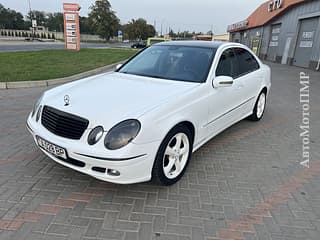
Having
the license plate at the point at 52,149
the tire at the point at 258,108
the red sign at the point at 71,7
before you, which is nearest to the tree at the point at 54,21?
the red sign at the point at 71,7

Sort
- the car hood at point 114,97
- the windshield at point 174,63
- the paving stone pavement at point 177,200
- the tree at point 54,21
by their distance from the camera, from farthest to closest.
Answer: the tree at point 54,21 < the windshield at point 174,63 < the car hood at point 114,97 < the paving stone pavement at point 177,200

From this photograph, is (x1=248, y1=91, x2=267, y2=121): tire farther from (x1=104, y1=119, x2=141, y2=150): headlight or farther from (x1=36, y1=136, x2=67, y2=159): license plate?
(x1=36, y1=136, x2=67, y2=159): license plate

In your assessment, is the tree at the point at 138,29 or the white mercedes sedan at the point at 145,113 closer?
the white mercedes sedan at the point at 145,113

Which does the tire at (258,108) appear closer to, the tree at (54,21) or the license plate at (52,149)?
the license plate at (52,149)

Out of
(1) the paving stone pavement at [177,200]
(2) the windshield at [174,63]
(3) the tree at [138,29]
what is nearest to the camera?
(1) the paving stone pavement at [177,200]

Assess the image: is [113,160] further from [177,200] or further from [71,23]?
[71,23]

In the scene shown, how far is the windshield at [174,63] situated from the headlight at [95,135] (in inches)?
56.1

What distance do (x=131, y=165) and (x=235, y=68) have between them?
2579 mm

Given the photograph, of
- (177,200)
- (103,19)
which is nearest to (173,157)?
(177,200)

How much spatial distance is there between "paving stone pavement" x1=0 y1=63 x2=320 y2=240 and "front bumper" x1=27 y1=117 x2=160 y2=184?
368mm

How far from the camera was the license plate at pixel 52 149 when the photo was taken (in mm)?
2450

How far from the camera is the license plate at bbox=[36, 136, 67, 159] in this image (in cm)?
245

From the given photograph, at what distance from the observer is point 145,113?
7.87ft

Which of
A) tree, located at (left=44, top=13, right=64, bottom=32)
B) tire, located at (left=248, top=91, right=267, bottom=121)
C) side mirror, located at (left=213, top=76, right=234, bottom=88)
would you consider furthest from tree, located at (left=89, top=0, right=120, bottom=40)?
side mirror, located at (left=213, top=76, right=234, bottom=88)
